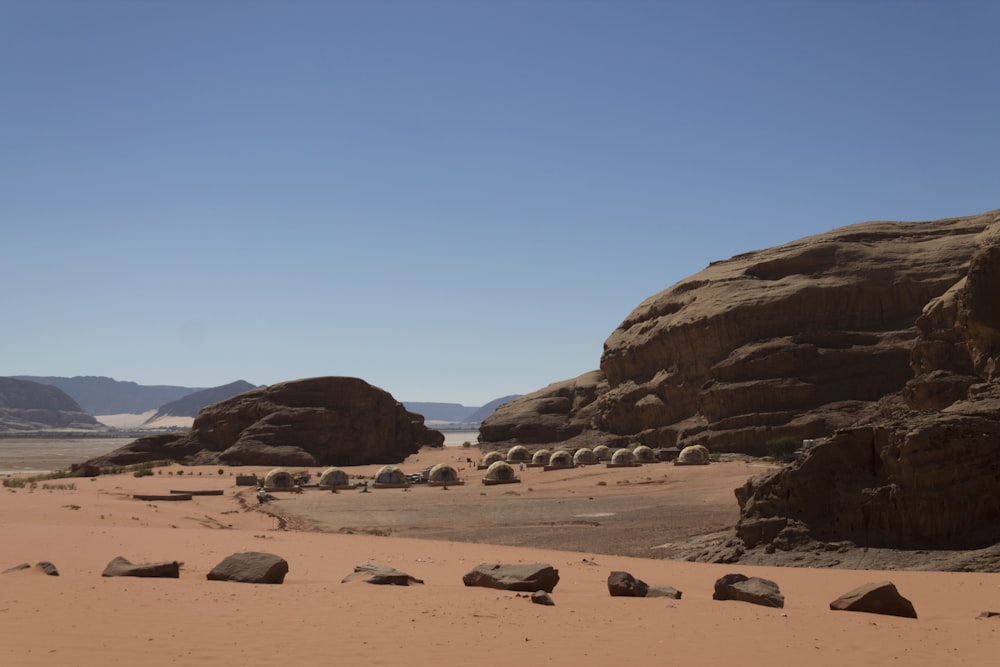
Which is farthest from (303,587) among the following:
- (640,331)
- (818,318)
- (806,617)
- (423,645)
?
(640,331)

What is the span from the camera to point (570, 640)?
9.79 m

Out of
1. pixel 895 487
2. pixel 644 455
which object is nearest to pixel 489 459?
pixel 644 455

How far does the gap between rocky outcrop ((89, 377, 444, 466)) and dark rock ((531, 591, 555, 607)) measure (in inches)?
2516

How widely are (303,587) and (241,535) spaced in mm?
11741

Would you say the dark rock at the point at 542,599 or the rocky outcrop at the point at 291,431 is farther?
the rocky outcrop at the point at 291,431

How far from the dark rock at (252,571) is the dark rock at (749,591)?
656 centimetres

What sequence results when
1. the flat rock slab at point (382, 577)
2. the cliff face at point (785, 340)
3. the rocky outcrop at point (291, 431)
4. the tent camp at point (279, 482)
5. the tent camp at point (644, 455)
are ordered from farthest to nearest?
the rocky outcrop at point (291, 431) < the tent camp at point (644, 455) < the cliff face at point (785, 340) < the tent camp at point (279, 482) < the flat rock slab at point (382, 577)

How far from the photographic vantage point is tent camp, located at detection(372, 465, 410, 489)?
2295 inches

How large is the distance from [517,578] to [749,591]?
11.1 ft

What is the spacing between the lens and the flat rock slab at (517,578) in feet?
43.3

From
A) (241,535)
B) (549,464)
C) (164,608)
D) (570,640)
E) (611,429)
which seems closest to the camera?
(570,640)

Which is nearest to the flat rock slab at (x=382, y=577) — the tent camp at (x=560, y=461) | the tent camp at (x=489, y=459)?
the tent camp at (x=560, y=461)

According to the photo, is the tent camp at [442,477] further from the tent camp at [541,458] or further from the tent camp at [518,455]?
the tent camp at [518,455]

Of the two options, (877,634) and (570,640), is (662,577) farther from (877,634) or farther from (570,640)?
(570,640)
